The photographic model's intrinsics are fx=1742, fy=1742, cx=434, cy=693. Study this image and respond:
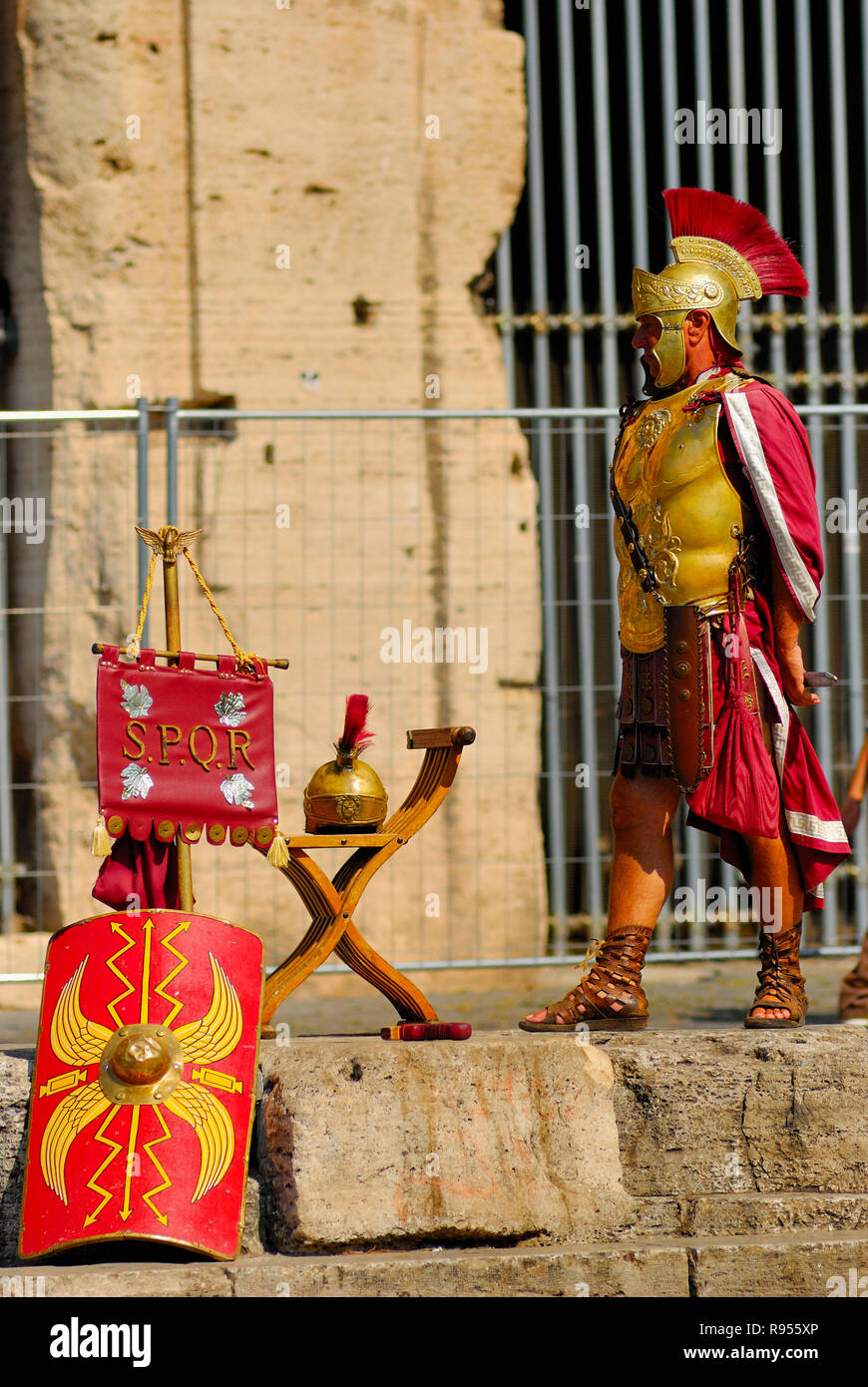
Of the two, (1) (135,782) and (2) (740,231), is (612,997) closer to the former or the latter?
(1) (135,782)

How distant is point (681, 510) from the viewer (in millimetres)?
4289

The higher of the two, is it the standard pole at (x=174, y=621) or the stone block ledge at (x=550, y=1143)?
the standard pole at (x=174, y=621)

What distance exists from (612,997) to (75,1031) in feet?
4.41

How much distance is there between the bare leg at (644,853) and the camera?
4.41 metres

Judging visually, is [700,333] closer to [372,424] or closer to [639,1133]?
[639,1133]

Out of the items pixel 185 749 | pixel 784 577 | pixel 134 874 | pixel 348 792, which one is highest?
pixel 784 577

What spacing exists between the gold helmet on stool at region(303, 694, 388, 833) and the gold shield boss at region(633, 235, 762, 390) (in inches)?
46.1

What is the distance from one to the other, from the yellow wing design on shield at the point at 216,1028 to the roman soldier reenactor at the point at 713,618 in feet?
2.79

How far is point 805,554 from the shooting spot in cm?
431

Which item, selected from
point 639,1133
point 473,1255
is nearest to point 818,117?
point 639,1133

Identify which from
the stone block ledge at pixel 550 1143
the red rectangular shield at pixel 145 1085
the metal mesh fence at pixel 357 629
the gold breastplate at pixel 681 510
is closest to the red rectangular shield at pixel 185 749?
the red rectangular shield at pixel 145 1085

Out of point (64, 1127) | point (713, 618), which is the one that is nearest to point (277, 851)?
point (64, 1127)

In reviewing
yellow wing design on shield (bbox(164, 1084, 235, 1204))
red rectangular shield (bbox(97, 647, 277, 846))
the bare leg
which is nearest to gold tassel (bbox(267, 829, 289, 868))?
red rectangular shield (bbox(97, 647, 277, 846))

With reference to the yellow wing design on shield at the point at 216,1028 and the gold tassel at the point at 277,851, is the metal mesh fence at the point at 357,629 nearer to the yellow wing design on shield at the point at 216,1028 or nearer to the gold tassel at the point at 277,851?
the gold tassel at the point at 277,851
